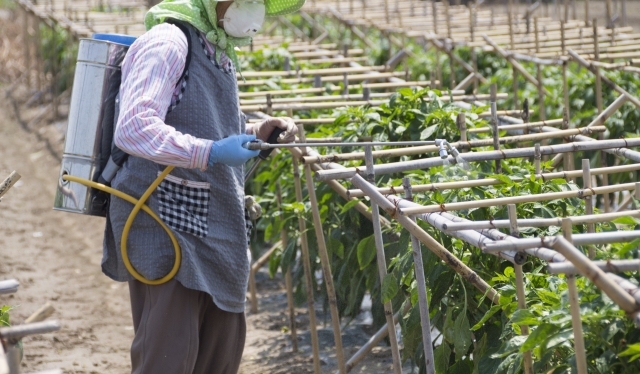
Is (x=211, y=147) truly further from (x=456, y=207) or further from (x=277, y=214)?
(x=277, y=214)

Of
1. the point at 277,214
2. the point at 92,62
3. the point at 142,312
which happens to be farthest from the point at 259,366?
the point at 92,62

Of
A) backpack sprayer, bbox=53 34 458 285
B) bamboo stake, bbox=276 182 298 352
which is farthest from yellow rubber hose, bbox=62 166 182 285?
bamboo stake, bbox=276 182 298 352

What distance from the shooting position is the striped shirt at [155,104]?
2533 millimetres

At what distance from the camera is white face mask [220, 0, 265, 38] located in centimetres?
281

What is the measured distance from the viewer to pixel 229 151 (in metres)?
2.60

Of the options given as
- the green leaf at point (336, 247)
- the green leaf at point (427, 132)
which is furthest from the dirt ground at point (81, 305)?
the green leaf at point (427, 132)

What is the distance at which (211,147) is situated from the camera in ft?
8.49

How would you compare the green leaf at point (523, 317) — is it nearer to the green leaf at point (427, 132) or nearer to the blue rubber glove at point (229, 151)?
the blue rubber glove at point (229, 151)

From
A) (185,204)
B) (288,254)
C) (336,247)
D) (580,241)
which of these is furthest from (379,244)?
(288,254)

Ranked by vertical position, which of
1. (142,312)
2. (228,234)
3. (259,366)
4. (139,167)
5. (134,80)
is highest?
(134,80)

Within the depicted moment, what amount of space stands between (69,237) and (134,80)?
4972mm

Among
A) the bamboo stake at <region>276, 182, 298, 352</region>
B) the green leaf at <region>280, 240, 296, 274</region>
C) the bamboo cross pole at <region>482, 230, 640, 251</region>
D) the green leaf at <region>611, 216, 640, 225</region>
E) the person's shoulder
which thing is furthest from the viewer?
the bamboo stake at <region>276, 182, 298, 352</region>

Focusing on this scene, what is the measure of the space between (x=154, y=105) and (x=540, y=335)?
49.7 inches

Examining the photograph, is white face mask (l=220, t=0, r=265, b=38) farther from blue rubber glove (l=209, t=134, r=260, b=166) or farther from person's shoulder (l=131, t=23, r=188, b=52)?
blue rubber glove (l=209, t=134, r=260, b=166)
